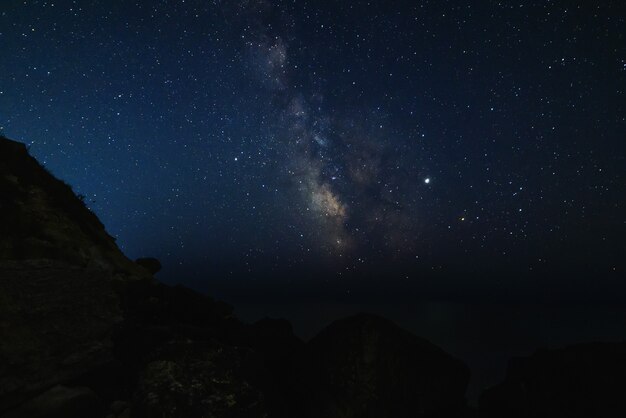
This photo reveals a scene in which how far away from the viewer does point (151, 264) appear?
13.8 m

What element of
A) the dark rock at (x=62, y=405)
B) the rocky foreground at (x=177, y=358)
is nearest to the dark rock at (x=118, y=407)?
the rocky foreground at (x=177, y=358)

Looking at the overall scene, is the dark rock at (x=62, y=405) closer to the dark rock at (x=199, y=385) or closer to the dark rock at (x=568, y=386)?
the dark rock at (x=199, y=385)

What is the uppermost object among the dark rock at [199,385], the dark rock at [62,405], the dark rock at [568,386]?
the dark rock at [568,386]

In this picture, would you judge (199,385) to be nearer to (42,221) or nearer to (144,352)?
(144,352)

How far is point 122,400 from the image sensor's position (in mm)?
5820

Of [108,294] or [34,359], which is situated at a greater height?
[108,294]

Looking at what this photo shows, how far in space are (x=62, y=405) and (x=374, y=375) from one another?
5.69 m

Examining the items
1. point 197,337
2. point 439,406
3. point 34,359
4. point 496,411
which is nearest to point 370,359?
point 439,406

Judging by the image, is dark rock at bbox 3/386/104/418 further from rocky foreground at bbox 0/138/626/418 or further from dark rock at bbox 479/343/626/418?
dark rock at bbox 479/343/626/418

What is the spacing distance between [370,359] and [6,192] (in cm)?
1006

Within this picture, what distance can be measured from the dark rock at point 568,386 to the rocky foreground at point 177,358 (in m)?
0.02

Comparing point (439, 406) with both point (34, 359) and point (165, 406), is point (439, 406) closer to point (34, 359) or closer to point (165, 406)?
point (165, 406)

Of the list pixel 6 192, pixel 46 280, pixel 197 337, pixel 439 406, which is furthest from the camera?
pixel 6 192

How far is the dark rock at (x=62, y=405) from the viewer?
5199mm
